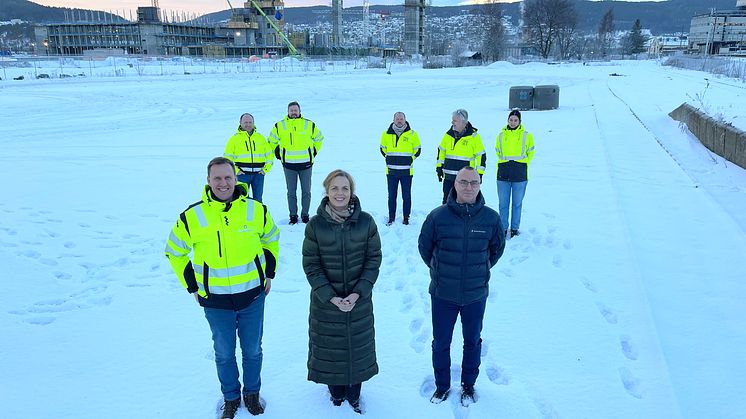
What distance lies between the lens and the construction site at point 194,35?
98.5 m

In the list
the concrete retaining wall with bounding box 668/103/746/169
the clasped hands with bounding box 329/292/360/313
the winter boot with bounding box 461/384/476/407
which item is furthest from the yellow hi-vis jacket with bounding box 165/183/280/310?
the concrete retaining wall with bounding box 668/103/746/169

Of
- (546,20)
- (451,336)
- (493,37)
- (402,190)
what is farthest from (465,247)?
(546,20)

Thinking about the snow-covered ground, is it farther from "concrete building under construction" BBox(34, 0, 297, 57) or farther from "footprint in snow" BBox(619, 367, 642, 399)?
"concrete building under construction" BBox(34, 0, 297, 57)

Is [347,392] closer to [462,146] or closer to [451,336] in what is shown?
[451,336]

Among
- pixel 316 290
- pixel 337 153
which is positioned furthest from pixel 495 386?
pixel 337 153

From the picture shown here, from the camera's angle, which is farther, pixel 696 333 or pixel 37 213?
pixel 37 213

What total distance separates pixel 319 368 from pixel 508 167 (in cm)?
447

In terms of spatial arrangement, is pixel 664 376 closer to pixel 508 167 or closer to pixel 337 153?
pixel 508 167

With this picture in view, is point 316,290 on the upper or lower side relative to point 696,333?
upper

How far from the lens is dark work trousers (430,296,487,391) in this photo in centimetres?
393

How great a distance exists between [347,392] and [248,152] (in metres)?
4.75

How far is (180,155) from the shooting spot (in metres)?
13.8

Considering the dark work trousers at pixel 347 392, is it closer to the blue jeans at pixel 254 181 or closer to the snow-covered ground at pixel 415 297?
the snow-covered ground at pixel 415 297

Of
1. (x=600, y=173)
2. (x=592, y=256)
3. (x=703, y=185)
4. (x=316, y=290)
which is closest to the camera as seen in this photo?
(x=316, y=290)
